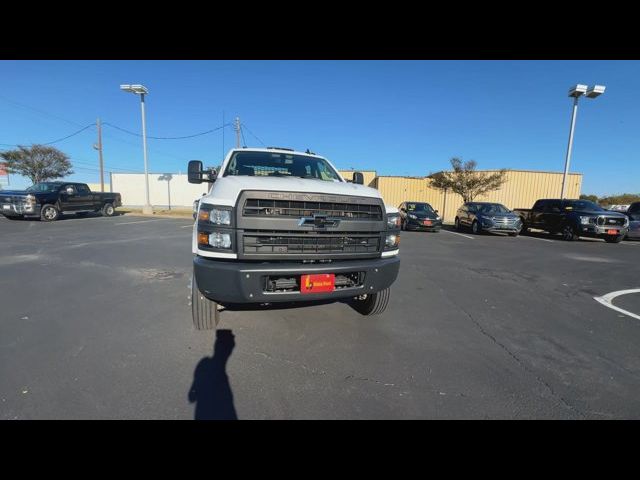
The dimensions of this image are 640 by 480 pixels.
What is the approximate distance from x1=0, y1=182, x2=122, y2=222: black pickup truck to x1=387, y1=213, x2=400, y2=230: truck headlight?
1755 cm

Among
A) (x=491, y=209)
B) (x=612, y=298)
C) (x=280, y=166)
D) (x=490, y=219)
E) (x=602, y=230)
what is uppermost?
(x=280, y=166)

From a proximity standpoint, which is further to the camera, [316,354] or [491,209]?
[491,209]

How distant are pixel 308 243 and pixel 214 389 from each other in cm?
148

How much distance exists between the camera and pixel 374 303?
12.4 ft

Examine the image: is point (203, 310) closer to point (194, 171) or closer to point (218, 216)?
point (218, 216)

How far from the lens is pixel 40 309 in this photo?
12.8ft

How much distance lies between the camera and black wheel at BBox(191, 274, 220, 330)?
317cm

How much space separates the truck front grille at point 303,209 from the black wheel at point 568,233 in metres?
13.9

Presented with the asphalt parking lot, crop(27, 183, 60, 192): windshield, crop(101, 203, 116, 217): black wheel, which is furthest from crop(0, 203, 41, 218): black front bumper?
the asphalt parking lot

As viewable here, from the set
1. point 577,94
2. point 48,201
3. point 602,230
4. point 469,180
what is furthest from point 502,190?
point 48,201

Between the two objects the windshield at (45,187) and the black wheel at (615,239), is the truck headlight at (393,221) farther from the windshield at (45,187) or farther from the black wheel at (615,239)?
the windshield at (45,187)

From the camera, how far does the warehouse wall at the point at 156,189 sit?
36000mm
